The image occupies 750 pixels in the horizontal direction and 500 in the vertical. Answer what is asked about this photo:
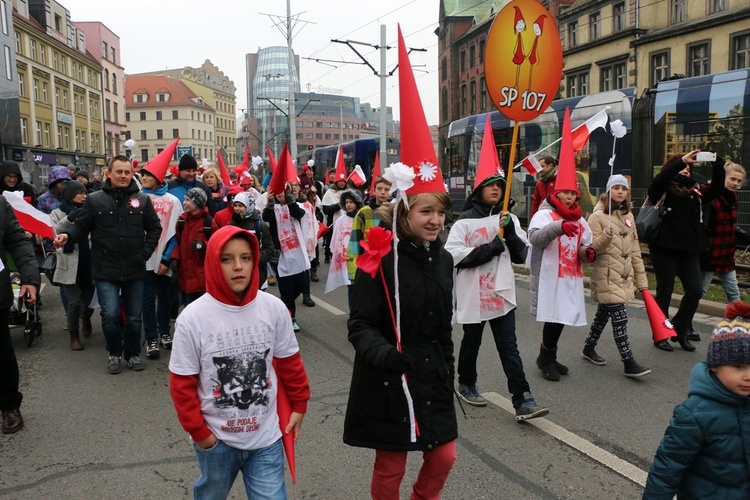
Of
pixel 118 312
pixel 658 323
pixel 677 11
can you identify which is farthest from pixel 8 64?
pixel 658 323

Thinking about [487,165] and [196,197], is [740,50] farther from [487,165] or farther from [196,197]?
[196,197]

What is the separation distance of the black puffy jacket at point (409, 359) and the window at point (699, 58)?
29.0 metres

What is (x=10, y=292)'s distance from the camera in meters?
4.31

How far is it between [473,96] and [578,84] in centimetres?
1510

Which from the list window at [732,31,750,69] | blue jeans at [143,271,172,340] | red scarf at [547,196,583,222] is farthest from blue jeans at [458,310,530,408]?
window at [732,31,750,69]

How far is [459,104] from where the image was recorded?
175ft

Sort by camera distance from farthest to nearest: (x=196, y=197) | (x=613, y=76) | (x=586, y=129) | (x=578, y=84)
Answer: (x=578, y=84) < (x=613, y=76) < (x=586, y=129) < (x=196, y=197)

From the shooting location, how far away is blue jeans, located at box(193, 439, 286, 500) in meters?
2.47

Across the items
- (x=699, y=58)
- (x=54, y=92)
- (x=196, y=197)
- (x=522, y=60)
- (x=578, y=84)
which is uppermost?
(x=54, y=92)

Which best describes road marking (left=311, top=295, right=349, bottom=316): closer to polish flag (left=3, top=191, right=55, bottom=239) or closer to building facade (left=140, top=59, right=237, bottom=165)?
polish flag (left=3, top=191, right=55, bottom=239)

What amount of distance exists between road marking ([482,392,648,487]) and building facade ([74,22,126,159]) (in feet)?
194

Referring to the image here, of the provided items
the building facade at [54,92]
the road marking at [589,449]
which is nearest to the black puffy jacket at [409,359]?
the road marking at [589,449]

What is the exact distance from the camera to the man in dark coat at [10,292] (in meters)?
4.32

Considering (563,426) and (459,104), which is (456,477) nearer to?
(563,426)
